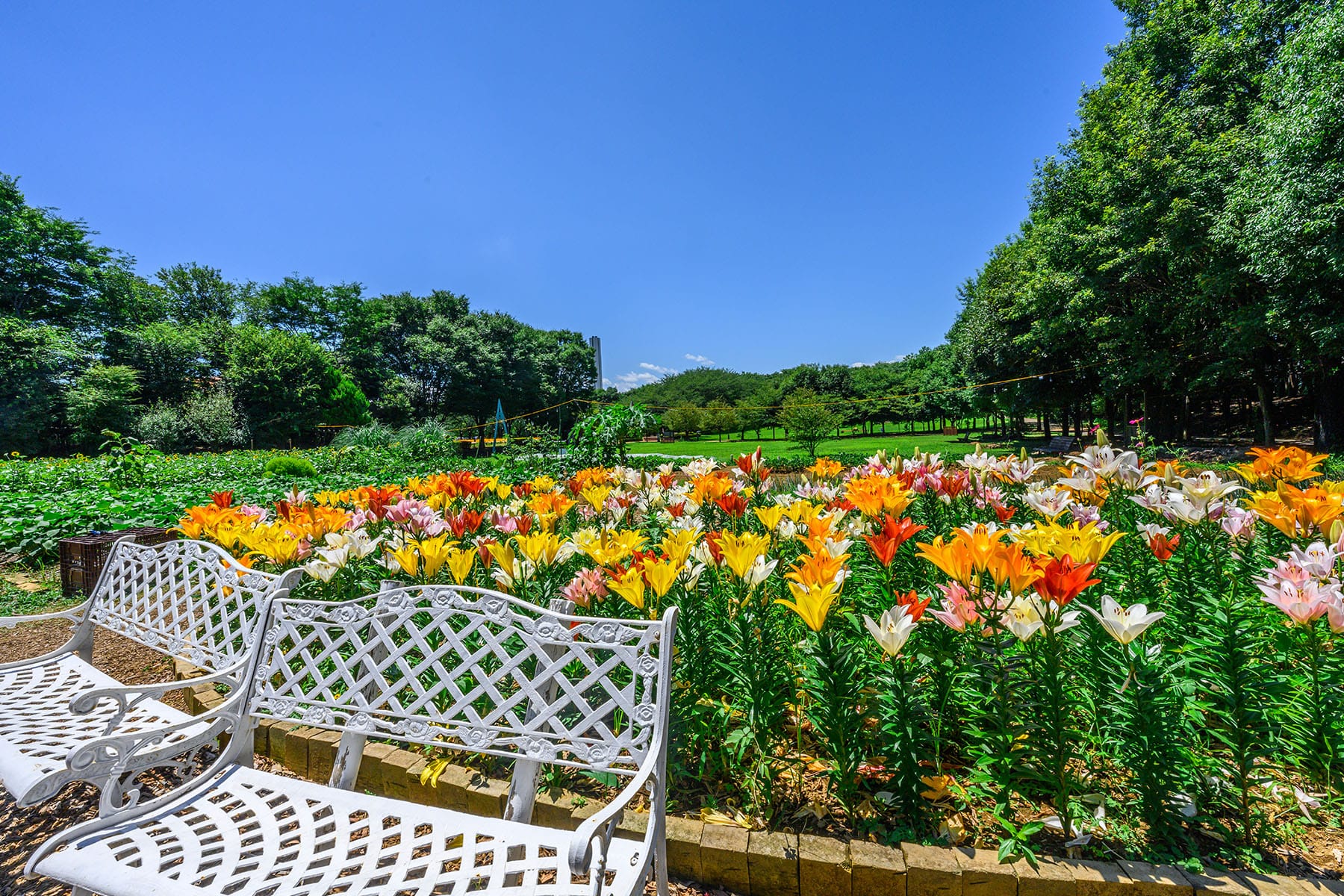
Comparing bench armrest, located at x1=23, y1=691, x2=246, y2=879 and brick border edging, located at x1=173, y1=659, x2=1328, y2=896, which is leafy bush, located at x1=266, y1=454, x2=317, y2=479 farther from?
brick border edging, located at x1=173, y1=659, x2=1328, y2=896

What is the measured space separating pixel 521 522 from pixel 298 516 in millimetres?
1113

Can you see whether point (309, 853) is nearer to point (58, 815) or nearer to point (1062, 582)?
point (58, 815)

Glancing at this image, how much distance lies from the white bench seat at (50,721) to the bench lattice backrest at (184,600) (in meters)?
0.17

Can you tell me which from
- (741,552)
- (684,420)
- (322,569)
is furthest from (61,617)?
(684,420)

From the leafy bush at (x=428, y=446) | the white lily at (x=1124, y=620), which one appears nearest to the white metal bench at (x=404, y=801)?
the white lily at (x=1124, y=620)

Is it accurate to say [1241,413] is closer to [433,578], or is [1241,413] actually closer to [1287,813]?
[1287,813]

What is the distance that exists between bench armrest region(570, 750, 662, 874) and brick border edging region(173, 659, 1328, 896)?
34 cm

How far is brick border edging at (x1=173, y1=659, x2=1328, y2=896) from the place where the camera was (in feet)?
3.93

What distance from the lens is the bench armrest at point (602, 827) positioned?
93cm

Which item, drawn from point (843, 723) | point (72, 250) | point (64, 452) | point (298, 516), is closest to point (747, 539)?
point (843, 723)

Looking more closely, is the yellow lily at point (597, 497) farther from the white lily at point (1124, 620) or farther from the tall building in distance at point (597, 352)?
the tall building in distance at point (597, 352)

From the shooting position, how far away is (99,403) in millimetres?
20188

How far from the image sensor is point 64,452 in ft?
68.9

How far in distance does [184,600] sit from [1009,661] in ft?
8.80
